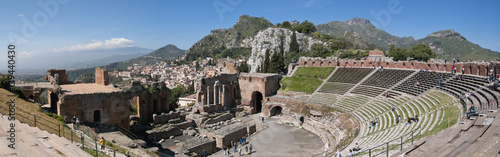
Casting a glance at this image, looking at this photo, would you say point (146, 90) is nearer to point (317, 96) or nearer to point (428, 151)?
point (317, 96)

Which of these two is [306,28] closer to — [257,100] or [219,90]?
[257,100]

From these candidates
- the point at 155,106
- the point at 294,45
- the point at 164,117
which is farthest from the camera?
the point at 294,45

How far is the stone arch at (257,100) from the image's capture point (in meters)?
41.3

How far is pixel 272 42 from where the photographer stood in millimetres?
89500

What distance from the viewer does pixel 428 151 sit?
10.2 m

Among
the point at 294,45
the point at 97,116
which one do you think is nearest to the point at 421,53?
the point at 294,45

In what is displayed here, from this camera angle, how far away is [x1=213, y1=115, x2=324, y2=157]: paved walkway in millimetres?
24031

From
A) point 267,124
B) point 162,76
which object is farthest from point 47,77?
point 162,76

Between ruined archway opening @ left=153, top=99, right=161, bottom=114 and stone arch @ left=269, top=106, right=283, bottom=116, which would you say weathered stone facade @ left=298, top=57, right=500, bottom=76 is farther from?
ruined archway opening @ left=153, top=99, right=161, bottom=114

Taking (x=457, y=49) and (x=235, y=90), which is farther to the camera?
(x=457, y=49)

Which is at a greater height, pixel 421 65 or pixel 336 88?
pixel 421 65

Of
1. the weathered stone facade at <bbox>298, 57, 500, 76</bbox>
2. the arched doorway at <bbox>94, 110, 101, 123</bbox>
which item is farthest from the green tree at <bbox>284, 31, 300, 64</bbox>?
the arched doorway at <bbox>94, 110, 101, 123</bbox>

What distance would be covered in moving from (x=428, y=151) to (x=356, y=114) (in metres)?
17.0

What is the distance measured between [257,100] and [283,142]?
16042 mm
